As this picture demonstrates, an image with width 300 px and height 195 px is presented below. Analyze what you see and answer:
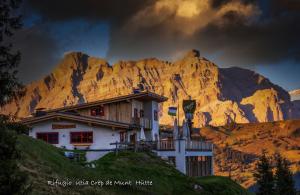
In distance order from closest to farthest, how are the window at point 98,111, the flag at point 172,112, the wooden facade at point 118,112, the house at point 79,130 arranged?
the house at point 79,130, the flag at point 172,112, the wooden facade at point 118,112, the window at point 98,111

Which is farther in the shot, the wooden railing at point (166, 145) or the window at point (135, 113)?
the window at point (135, 113)

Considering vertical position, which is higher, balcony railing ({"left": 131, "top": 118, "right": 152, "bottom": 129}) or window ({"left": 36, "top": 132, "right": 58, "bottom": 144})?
balcony railing ({"left": 131, "top": 118, "right": 152, "bottom": 129})

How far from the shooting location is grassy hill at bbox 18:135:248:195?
80.1ft

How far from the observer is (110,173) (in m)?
29.5

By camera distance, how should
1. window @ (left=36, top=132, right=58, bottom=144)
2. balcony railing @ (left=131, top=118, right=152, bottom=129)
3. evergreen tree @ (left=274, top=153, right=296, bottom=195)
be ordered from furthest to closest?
1. evergreen tree @ (left=274, top=153, right=296, bottom=195)
2. balcony railing @ (left=131, top=118, right=152, bottom=129)
3. window @ (left=36, top=132, right=58, bottom=144)

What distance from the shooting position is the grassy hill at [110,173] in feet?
80.1

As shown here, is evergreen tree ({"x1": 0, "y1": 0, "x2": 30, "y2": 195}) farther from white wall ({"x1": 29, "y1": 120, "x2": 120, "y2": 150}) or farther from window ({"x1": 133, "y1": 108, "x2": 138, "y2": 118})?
window ({"x1": 133, "y1": 108, "x2": 138, "y2": 118})

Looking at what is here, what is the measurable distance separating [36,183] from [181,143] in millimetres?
25219

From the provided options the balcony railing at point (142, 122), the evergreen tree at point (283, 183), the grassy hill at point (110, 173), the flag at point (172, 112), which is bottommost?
the evergreen tree at point (283, 183)

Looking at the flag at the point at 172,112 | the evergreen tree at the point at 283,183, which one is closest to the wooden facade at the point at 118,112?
the flag at the point at 172,112

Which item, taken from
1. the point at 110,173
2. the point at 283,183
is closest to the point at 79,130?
the point at 110,173

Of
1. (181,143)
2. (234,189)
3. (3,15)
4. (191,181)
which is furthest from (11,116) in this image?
(181,143)

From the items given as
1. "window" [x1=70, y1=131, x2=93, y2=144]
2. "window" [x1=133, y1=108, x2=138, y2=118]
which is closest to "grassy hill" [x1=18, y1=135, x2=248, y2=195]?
"window" [x1=70, y1=131, x2=93, y2=144]

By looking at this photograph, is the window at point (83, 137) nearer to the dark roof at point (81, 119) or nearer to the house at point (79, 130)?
the house at point (79, 130)
